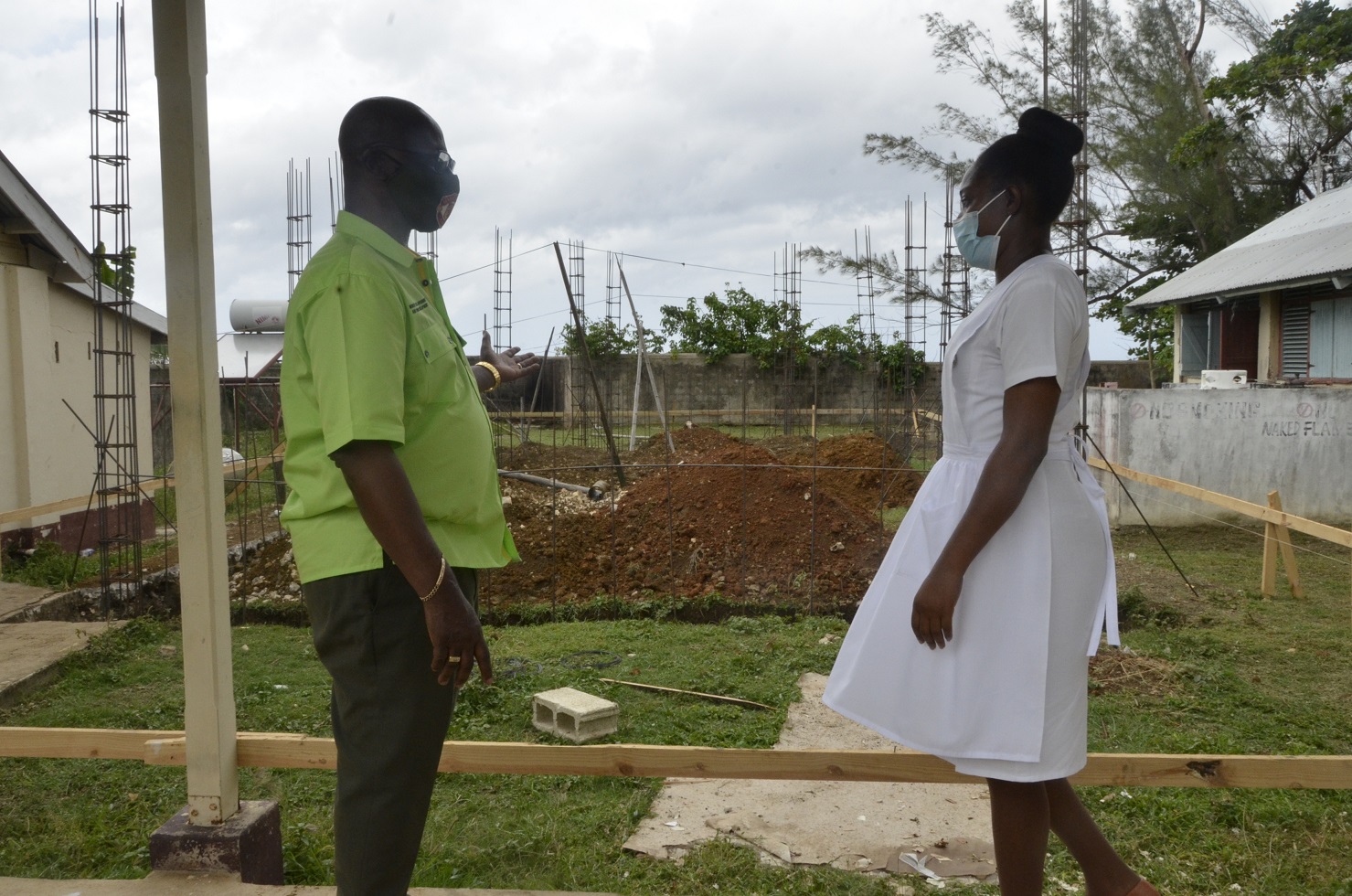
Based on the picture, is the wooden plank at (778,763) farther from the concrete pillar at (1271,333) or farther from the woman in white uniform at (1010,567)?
the concrete pillar at (1271,333)

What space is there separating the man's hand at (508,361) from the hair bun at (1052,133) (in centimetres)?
112

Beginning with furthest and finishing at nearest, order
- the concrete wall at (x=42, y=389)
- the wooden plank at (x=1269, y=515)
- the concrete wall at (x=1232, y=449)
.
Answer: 1. the concrete wall at (x=1232, y=449)
2. the concrete wall at (x=42, y=389)
3. the wooden plank at (x=1269, y=515)

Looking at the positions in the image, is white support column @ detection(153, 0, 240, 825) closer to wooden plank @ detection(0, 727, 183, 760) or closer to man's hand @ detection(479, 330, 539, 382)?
wooden plank @ detection(0, 727, 183, 760)

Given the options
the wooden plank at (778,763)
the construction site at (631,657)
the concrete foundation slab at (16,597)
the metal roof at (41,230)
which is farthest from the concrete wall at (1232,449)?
the concrete foundation slab at (16,597)

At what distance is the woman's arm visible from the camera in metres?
1.75

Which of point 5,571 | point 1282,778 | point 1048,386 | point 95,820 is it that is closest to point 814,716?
point 1282,778

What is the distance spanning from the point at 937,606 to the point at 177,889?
1.88 m

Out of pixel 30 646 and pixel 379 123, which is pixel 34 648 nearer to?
pixel 30 646

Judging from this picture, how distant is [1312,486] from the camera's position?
1098 centimetres

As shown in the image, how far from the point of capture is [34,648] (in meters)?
5.83

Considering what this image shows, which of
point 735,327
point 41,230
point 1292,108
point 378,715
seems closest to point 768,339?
point 735,327

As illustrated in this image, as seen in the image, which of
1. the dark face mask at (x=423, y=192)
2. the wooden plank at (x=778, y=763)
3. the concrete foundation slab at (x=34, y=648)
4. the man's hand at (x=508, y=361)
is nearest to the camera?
the dark face mask at (x=423, y=192)

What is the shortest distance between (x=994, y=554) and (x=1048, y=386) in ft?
1.02

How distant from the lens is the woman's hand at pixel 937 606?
5.84 ft
